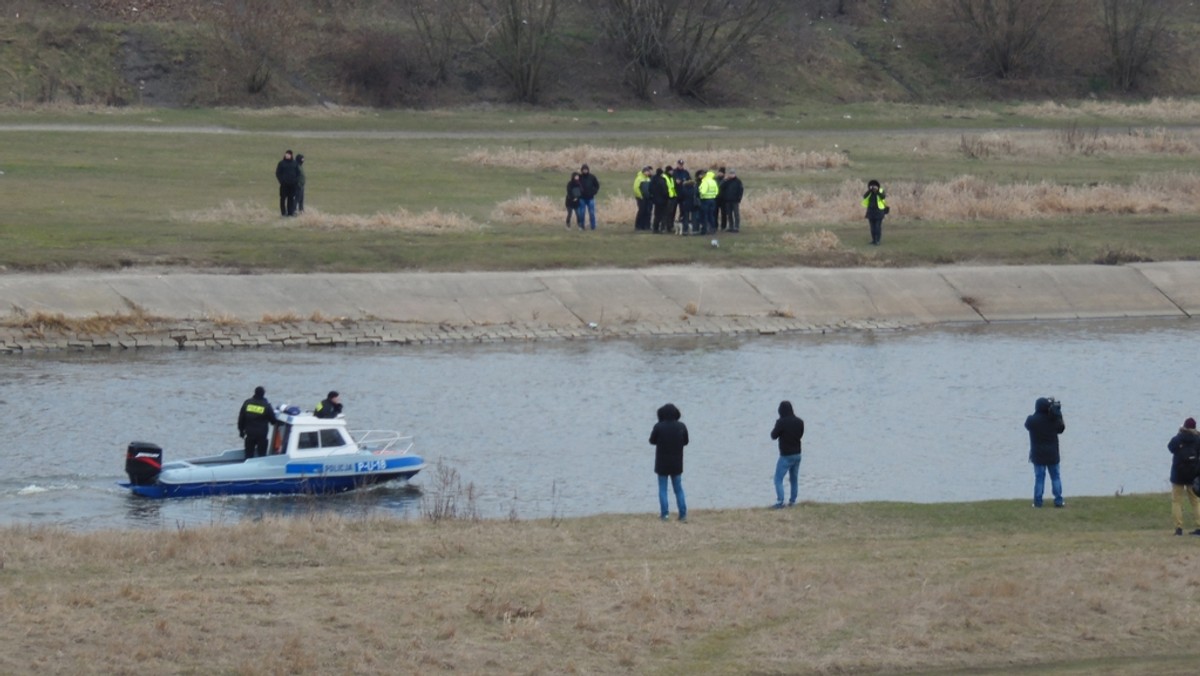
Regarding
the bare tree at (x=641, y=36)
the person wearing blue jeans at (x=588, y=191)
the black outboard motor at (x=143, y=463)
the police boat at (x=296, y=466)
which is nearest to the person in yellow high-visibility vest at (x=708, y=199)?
the person wearing blue jeans at (x=588, y=191)

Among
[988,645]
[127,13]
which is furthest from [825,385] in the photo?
[127,13]

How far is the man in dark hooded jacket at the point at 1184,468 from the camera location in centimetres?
1889

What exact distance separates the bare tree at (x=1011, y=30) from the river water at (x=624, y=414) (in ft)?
170

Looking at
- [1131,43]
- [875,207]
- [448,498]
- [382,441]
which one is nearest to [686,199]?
[875,207]

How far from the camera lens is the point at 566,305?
38.7m

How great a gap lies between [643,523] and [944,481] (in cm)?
649

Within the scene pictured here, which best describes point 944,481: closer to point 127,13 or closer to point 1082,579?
point 1082,579

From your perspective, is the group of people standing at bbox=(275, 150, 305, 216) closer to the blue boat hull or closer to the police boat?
the police boat

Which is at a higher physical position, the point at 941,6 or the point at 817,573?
the point at 941,6

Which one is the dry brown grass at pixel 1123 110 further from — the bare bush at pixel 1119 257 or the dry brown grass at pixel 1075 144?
the bare bush at pixel 1119 257

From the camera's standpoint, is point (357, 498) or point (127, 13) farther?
point (127, 13)

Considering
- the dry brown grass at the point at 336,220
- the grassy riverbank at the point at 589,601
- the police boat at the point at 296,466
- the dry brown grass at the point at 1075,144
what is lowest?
the grassy riverbank at the point at 589,601

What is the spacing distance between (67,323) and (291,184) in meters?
8.87

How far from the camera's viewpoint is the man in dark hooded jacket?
62.0ft
